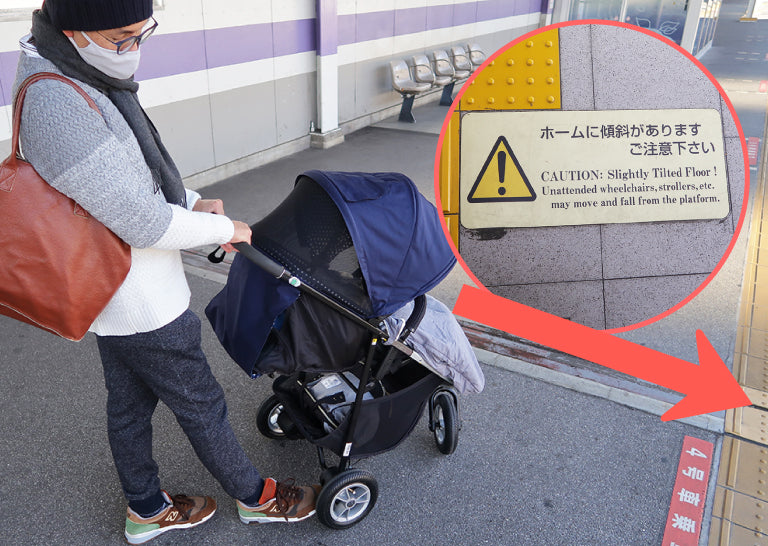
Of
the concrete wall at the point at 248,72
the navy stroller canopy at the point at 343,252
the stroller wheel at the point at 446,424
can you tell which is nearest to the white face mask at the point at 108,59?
the navy stroller canopy at the point at 343,252

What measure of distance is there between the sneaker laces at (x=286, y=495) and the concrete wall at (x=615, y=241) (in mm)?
1187

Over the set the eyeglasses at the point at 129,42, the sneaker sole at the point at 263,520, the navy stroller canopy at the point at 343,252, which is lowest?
the sneaker sole at the point at 263,520

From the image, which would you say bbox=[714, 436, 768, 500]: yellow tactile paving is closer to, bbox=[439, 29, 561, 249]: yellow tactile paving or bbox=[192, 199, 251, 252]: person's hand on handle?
bbox=[439, 29, 561, 249]: yellow tactile paving

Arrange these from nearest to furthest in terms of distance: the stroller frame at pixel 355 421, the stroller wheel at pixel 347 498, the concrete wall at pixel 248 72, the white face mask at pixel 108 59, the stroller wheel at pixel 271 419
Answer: the white face mask at pixel 108 59 < the stroller frame at pixel 355 421 < the stroller wheel at pixel 347 498 < the stroller wheel at pixel 271 419 < the concrete wall at pixel 248 72

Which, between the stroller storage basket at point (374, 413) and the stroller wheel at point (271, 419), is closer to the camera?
the stroller storage basket at point (374, 413)

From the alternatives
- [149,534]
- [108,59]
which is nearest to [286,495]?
[149,534]

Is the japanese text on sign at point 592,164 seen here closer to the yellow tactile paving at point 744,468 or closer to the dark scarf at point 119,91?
the dark scarf at point 119,91

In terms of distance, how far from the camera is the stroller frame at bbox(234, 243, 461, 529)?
1.84 metres

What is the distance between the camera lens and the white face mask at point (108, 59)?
4.83 ft

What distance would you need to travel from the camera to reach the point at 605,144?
4.50 ft

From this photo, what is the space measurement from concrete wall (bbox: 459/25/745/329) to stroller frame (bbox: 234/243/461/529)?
49cm

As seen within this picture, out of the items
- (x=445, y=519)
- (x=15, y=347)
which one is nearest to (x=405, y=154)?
(x=15, y=347)

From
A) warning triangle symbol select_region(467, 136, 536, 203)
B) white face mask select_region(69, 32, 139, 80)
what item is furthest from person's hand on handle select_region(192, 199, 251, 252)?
warning triangle symbol select_region(467, 136, 536, 203)

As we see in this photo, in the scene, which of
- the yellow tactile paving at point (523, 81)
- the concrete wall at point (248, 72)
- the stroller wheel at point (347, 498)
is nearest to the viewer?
the yellow tactile paving at point (523, 81)
